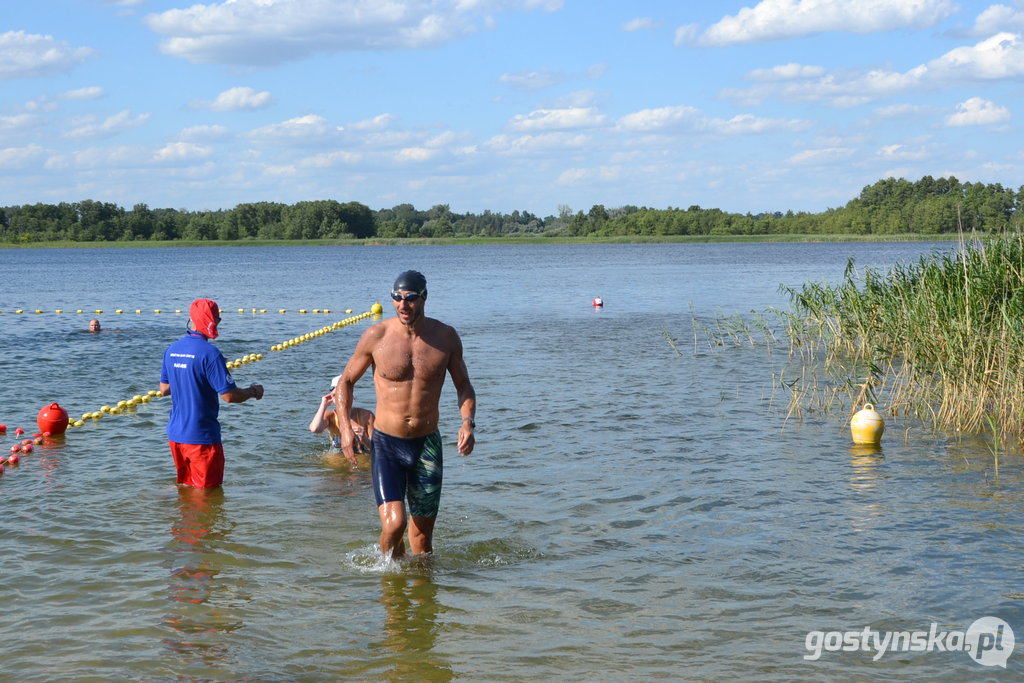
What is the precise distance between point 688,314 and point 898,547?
2542 centimetres

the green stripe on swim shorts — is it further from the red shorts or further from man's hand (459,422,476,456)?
the red shorts

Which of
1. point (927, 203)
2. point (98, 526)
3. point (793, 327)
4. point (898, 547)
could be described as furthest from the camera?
point (927, 203)

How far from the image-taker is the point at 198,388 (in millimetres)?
8797

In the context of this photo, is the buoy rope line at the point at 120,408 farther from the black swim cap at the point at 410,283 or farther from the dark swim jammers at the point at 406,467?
the black swim cap at the point at 410,283

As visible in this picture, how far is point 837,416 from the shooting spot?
14117 mm

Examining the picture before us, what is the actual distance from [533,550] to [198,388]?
3.21 metres

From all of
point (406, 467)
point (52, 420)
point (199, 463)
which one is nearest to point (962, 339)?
point (406, 467)

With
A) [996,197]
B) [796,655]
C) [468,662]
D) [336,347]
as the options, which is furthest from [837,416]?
[996,197]

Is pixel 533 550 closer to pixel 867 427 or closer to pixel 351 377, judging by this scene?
pixel 351 377

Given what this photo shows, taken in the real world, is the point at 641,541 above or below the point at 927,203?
below

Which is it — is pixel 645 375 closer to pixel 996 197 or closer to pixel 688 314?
pixel 688 314

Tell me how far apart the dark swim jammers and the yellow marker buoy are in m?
6.57

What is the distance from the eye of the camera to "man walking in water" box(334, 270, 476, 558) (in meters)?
6.96
